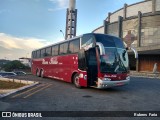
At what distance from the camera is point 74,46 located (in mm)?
14375

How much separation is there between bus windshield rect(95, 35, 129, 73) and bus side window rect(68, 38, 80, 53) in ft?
6.42

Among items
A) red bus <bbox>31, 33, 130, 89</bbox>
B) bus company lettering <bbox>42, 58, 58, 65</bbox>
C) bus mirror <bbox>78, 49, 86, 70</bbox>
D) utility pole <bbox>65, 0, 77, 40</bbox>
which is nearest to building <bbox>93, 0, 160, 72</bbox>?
utility pole <bbox>65, 0, 77, 40</bbox>

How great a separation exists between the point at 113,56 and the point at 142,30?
41.4 m

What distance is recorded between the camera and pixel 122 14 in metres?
60.0

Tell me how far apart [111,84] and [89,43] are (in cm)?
272

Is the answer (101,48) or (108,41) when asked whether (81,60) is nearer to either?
(108,41)

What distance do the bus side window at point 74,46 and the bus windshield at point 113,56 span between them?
1956 millimetres

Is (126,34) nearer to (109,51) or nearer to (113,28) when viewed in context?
(113,28)

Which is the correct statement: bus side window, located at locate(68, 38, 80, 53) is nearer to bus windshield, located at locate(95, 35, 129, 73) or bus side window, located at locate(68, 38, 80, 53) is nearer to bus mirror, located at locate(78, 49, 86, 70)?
bus mirror, located at locate(78, 49, 86, 70)

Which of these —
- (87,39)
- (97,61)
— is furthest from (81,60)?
(97,61)

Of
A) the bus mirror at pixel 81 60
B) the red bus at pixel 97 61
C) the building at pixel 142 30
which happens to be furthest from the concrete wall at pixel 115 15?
the bus mirror at pixel 81 60

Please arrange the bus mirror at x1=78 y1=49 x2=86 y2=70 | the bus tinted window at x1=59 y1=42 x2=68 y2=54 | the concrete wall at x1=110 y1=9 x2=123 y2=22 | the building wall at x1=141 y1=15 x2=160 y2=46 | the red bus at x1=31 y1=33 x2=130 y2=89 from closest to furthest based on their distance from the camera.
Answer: the red bus at x1=31 y1=33 x2=130 y2=89 → the bus mirror at x1=78 y1=49 x2=86 y2=70 → the bus tinted window at x1=59 y1=42 x2=68 y2=54 → the building wall at x1=141 y1=15 x2=160 y2=46 → the concrete wall at x1=110 y1=9 x2=123 y2=22

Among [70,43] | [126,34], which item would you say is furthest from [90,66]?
[126,34]

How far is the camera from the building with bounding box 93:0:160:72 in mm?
48888
